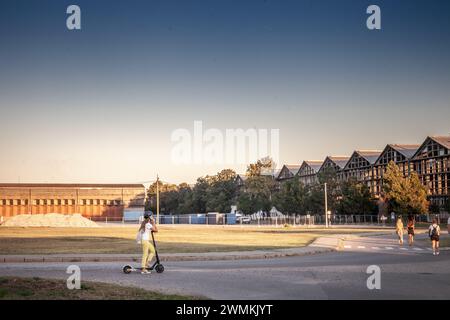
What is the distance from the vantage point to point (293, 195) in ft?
338

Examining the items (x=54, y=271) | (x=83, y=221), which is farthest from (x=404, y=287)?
(x=83, y=221)

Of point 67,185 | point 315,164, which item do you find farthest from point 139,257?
point 67,185

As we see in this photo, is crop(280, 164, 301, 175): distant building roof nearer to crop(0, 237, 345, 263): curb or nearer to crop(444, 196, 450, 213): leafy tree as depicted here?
crop(444, 196, 450, 213): leafy tree

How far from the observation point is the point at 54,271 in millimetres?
19266

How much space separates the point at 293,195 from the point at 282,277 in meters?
86.7

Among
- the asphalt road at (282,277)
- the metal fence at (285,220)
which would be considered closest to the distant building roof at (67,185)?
the metal fence at (285,220)

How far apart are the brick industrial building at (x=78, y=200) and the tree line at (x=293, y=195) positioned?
1583 centimetres

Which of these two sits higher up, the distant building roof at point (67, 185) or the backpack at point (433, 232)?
the distant building roof at point (67, 185)

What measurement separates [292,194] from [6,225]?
152 feet

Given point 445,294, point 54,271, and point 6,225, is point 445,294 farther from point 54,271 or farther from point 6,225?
point 6,225

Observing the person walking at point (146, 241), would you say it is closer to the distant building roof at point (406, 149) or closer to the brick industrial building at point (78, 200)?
the distant building roof at point (406, 149)

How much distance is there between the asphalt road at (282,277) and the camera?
1349 cm

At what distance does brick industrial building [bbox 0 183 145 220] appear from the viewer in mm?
124750
